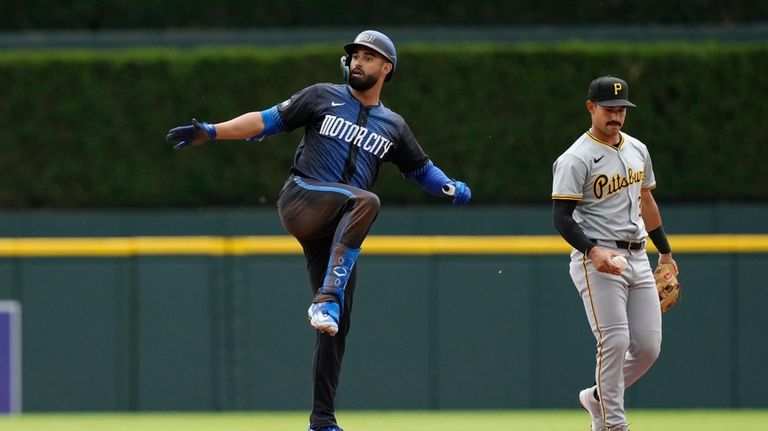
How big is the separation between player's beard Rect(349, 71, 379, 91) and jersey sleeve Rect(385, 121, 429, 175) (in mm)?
292

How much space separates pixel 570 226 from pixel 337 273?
117 cm

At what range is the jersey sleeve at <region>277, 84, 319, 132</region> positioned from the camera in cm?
665

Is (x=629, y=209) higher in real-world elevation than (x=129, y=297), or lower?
higher

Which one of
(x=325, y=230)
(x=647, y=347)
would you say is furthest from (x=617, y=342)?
(x=325, y=230)

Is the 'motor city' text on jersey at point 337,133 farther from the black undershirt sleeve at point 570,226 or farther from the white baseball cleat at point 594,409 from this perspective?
the white baseball cleat at point 594,409

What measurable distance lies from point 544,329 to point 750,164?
3233 millimetres

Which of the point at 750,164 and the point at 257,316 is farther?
the point at 750,164

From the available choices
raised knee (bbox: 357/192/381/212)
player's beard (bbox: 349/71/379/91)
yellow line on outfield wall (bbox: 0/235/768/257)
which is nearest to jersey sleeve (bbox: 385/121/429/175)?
player's beard (bbox: 349/71/379/91)

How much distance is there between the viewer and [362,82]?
22.0 ft

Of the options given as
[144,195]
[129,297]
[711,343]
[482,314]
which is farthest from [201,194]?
[711,343]

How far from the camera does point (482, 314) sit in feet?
31.9

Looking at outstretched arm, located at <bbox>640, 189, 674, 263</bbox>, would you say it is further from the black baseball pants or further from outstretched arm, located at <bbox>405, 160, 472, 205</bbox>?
the black baseball pants

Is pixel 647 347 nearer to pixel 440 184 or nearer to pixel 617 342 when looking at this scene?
pixel 617 342

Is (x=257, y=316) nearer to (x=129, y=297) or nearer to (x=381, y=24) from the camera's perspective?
(x=129, y=297)
